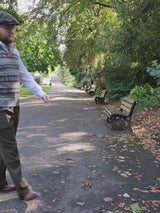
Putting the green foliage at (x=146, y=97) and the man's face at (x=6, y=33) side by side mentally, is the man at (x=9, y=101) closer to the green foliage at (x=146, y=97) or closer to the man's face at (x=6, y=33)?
the man's face at (x=6, y=33)

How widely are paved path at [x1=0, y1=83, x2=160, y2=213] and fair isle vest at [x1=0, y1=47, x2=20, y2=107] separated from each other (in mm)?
1346

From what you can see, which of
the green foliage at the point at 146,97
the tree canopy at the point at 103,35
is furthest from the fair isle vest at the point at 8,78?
the green foliage at the point at 146,97

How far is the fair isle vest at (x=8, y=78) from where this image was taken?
9.49ft

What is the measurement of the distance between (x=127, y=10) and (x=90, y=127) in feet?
17.1

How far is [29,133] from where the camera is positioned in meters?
7.21

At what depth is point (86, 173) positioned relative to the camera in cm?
416

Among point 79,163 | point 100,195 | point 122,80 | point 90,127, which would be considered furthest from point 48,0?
point 100,195

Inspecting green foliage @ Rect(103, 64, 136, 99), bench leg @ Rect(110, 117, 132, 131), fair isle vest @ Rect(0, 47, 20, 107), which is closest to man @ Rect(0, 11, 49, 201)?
fair isle vest @ Rect(0, 47, 20, 107)

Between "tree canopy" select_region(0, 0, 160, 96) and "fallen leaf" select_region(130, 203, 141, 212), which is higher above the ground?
"tree canopy" select_region(0, 0, 160, 96)

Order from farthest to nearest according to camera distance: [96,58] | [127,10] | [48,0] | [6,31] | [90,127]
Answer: [96,58] → [48,0] → [127,10] → [90,127] → [6,31]

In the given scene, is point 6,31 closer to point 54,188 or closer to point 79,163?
point 54,188

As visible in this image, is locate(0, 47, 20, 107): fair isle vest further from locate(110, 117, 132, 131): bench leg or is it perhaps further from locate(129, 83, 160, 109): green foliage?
locate(129, 83, 160, 109): green foliage

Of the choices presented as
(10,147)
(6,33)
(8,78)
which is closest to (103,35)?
(6,33)

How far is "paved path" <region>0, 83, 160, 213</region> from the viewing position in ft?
10.3
